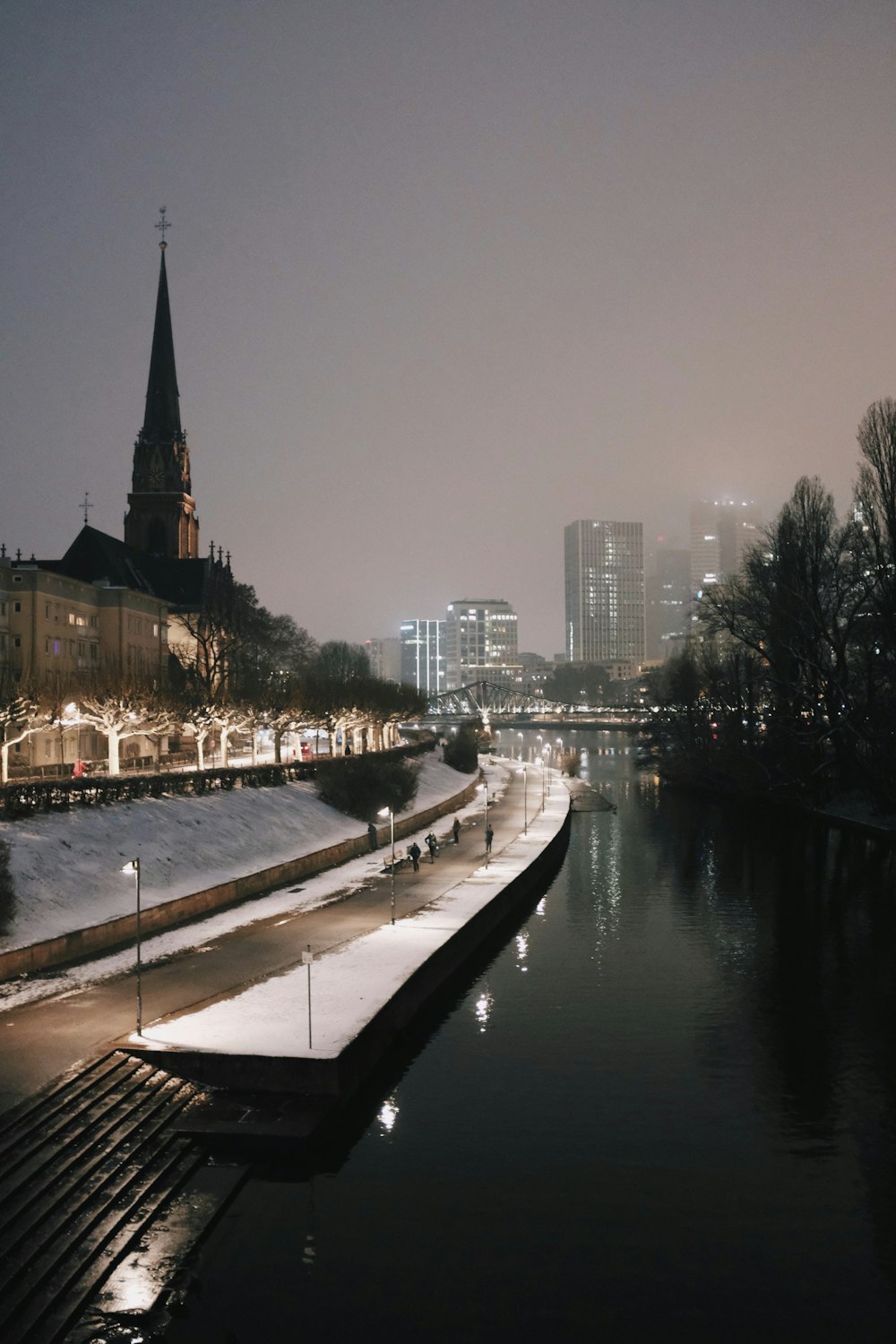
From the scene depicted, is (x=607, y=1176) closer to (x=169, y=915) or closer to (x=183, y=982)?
(x=183, y=982)

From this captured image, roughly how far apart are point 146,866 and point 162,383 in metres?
79.6

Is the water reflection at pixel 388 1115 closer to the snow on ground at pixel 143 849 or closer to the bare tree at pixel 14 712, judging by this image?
the snow on ground at pixel 143 849

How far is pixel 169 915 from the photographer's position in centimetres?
3164

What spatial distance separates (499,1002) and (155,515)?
3439 inches

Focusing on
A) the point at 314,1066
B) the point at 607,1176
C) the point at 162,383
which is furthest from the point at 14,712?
the point at 162,383

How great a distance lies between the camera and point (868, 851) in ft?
167

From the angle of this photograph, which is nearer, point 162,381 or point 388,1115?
point 388,1115

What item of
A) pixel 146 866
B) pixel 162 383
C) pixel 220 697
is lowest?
pixel 146 866

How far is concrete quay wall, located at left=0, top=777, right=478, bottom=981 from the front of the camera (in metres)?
25.5

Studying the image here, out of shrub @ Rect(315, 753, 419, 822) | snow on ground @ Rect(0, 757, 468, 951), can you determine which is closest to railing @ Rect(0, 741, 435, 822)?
snow on ground @ Rect(0, 757, 468, 951)

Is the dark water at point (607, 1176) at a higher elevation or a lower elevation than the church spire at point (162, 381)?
lower

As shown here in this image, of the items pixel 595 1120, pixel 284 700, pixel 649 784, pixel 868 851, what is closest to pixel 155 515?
pixel 284 700

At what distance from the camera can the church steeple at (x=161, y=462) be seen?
341 ft


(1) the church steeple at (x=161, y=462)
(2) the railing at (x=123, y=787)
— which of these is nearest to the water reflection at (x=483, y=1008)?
(2) the railing at (x=123, y=787)
